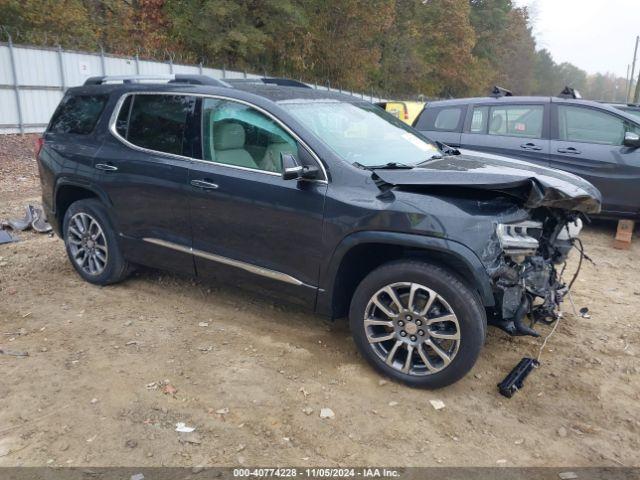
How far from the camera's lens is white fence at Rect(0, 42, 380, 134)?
14.5 meters

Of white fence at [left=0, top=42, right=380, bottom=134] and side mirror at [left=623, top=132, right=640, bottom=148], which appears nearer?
side mirror at [left=623, top=132, right=640, bottom=148]

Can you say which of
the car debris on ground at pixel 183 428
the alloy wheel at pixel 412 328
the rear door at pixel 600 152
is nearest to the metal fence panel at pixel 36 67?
the rear door at pixel 600 152

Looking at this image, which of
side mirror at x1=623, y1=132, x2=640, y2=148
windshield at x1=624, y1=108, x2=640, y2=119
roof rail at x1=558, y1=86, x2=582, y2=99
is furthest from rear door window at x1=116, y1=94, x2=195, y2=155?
windshield at x1=624, y1=108, x2=640, y2=119

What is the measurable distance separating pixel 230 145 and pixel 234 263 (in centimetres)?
87

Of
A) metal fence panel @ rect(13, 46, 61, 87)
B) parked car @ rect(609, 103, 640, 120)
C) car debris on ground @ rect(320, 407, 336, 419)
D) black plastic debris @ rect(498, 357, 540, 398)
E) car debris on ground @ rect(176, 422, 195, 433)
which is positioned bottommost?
car debris on ground @ rect(320, 407, 336, 419)

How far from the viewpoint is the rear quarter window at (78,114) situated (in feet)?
15.7

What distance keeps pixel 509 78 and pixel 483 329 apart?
7575 cm

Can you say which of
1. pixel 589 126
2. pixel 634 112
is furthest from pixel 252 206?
pixel 634 112

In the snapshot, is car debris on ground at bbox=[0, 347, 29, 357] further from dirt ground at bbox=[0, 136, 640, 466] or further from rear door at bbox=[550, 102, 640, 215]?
rear door at bbox=[550, 102, 640, 215]

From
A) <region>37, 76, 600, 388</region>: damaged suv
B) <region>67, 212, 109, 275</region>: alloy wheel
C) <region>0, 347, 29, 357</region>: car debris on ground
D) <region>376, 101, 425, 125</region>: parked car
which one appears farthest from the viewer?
<region>376, 101, 425, 125</region>: parked car

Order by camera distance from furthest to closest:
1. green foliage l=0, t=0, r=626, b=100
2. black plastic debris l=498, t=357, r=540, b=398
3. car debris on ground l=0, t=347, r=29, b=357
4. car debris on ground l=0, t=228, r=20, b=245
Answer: green foliage l=0, t=0, r=626, b=100
car debris on ground l=0, t=228, r=20, b=245
car debris on ground l=0, t=347, r=29, b=357
black plastic debris l=498, t=357, r=540, b=398

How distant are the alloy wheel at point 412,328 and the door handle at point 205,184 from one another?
1436 millimetres

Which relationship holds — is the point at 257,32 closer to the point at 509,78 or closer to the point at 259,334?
the point at 259,334

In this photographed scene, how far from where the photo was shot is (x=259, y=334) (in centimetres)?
406
